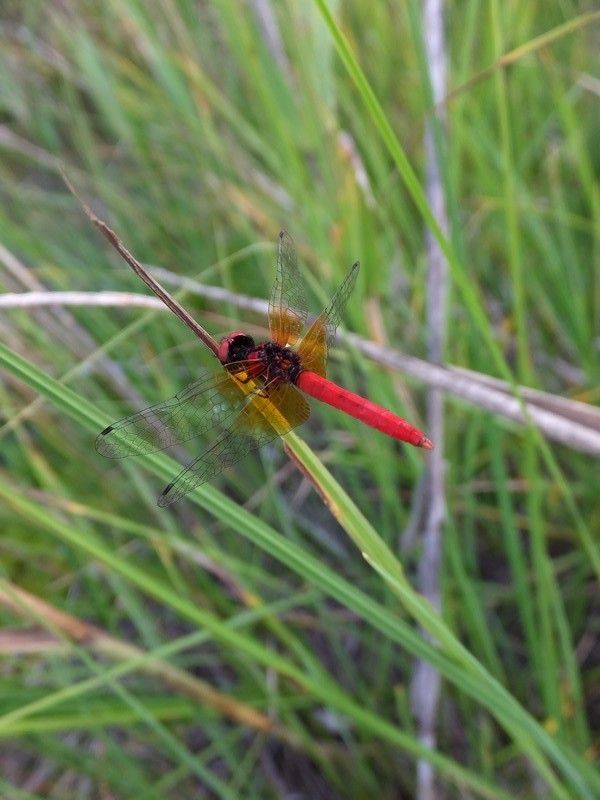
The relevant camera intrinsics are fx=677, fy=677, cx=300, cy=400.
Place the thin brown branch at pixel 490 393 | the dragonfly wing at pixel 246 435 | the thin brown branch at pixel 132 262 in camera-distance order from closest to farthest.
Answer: the thin brown branch at pixel 132 262, the dragonfly wing at pixel 246 435, the thin brown branch at pixel 490 393

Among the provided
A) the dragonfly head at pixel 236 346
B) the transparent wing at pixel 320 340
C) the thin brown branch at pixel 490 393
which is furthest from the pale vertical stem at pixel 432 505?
the dragonfly head at pixel 236 346

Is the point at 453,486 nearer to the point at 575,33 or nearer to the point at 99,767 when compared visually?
the point at 99,767

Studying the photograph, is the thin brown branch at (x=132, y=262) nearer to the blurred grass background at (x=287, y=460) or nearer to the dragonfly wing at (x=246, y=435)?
the dragonfly wing at (x=246, y=435)

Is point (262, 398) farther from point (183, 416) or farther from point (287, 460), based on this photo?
point (287, 460)

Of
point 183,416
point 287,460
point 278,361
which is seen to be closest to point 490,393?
point 278,361

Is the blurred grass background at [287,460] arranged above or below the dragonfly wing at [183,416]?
below

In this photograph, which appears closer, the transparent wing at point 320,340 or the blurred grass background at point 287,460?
the transparent wing at point 320,340

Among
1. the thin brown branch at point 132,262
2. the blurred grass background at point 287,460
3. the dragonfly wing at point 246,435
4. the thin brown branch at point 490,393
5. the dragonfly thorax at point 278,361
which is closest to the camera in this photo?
the thin brown branch at point 132,262
